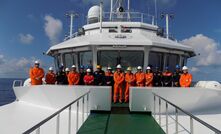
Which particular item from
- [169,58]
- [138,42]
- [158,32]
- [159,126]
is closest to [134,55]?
[138,42]

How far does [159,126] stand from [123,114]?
1.75 metres

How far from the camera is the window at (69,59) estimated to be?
1351 cm

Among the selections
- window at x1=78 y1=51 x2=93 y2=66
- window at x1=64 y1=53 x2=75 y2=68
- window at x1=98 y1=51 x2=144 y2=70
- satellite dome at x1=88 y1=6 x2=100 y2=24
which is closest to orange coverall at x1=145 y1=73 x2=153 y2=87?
window at x1=98 y1=51 x2=144 y2=70

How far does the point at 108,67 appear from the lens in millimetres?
12570

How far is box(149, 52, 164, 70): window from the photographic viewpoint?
41.7 feet

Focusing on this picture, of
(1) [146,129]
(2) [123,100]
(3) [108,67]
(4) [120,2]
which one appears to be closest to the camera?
(1) [146,129]

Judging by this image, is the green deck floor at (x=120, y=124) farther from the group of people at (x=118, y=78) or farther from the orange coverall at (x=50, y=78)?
the orange coverall at (x=50, y=78)

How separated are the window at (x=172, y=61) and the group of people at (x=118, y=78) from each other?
129cm

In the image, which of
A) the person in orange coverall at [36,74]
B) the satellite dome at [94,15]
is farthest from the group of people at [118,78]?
the satellite dome at [94,15]

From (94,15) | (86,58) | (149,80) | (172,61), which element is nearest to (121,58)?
(86,58)

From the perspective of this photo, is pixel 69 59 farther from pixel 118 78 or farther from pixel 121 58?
pixel 118 78

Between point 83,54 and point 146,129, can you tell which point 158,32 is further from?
point 146,129

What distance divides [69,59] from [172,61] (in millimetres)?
5372

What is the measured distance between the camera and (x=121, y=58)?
41.6 feet
